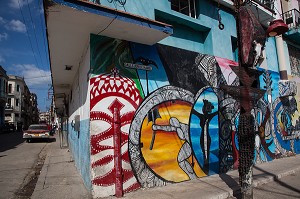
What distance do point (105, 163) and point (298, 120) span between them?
33.2 ft

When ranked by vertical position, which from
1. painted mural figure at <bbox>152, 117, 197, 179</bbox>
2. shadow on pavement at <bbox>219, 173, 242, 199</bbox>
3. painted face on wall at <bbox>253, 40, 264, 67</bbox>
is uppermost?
painted face on wall at <bbox>253, 40, 264, 67</bbox>

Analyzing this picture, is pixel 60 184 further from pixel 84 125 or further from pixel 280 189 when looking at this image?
pixel 280 189

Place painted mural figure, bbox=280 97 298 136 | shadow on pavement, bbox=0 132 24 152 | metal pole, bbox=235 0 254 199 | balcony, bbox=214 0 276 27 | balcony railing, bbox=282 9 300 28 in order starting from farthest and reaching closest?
shadow on pavement, bbox=0 132 24 152, balcony railing, bbox=282 9 300 28, painted mural figure, bbox=280 97 298 136, balcony, bbox=214 0 276 27, metal pole, bbox=235 0 254 199

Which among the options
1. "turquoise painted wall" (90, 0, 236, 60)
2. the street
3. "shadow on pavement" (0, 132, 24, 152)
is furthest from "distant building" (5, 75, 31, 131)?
"turquoise painted wall" (90, 0, 236, 60)

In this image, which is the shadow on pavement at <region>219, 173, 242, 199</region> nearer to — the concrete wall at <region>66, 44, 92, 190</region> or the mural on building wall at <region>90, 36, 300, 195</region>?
the mural on building wall at <region>90, 36, 300, 195</region>

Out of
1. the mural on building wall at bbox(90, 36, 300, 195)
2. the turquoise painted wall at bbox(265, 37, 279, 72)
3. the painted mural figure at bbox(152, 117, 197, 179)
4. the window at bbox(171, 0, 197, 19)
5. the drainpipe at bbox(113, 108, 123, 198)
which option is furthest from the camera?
the turquoise painted wall at bbox(265, 37, 279, 72)

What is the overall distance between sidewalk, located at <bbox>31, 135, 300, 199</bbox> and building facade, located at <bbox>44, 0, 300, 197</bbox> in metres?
0.28

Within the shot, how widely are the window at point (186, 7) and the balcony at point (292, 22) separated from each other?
5.97m

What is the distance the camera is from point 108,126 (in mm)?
5156

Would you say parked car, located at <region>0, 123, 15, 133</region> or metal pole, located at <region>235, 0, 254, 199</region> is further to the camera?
parked car, located at <region>0, 123, 15, 133</region>

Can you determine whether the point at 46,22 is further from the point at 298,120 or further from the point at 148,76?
the point at 298,120

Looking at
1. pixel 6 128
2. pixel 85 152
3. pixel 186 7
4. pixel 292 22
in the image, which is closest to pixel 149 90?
pixel 85 152

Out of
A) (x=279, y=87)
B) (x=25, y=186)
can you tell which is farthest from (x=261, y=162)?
(x=25, y=186)

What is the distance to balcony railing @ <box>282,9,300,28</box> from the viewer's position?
11.5m
